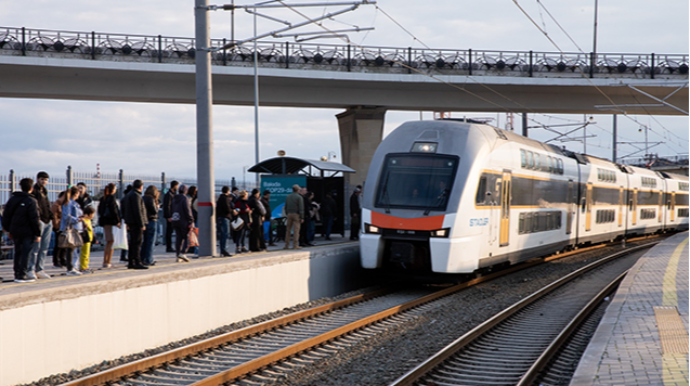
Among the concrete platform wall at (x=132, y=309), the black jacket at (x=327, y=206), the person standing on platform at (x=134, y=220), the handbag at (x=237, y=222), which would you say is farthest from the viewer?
the black jacket at (x=327, y=206)

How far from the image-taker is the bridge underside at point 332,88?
29.3 m

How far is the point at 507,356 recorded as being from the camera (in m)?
9.19

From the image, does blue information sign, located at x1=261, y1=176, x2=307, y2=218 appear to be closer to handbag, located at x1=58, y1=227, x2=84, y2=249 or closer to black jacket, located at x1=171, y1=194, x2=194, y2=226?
black jacket, located at x1=171, y1=194, x2=194, y2=226

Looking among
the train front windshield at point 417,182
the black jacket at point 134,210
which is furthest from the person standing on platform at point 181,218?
the train front windshield at point 417,182

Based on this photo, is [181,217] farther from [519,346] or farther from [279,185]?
[519,346]

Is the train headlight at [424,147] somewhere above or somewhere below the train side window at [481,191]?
above

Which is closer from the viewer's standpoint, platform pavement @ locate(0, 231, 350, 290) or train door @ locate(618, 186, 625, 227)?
platform pavement @ locate(0, 231, 350, 290)

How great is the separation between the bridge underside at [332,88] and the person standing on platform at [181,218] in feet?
54.9

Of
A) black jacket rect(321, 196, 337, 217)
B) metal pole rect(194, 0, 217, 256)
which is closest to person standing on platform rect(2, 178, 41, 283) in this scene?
metal pole rect(194, 0, 217, 256)

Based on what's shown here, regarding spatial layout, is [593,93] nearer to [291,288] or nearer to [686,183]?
[686,183]

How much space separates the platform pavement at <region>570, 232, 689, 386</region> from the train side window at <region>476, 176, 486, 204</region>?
3126 mm

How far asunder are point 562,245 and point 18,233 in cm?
1569

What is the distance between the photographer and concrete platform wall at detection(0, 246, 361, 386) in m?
7.36

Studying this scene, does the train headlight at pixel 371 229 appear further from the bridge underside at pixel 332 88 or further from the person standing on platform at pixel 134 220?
the bridge underside at pixel 332 88
